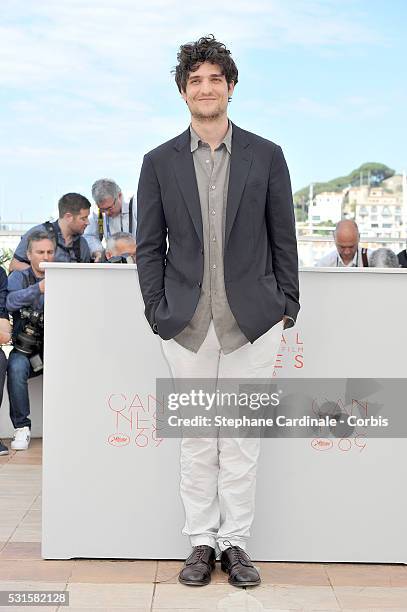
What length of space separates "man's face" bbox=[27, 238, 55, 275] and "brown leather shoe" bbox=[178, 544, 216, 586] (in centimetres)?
239

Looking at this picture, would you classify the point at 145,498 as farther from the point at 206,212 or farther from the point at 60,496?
the point at 206,212

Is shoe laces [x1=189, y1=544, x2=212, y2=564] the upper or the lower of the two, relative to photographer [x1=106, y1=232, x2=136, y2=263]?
lower

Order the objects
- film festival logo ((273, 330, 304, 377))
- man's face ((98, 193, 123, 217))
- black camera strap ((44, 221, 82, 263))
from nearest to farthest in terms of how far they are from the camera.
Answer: film festival logo ((273, 330, 304, 377)), black camera strap ((44, 221, 82, 263)), man's face ((98, 193, 123, 217))

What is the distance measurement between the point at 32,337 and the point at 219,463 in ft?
7.74

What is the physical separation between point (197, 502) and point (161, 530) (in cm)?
23

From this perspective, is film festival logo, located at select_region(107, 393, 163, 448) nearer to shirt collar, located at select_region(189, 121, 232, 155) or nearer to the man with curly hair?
the man with curly hair

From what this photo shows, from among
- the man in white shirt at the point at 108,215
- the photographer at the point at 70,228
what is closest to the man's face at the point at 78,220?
the photographer at the point at 70,228

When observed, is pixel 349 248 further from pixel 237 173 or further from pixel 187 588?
pixel 187 588

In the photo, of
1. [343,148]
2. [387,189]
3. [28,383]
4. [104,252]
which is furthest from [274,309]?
[343,148]

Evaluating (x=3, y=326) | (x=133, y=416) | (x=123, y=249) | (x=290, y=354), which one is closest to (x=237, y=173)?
(x=290, y=354)

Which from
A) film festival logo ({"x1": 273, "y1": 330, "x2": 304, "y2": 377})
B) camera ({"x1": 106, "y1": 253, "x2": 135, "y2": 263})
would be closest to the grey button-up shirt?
film festival logo ({"x1": 273, "y1": 330, "x2": 304, "y2": 377})

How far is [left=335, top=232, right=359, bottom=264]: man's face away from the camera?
5.34 meters

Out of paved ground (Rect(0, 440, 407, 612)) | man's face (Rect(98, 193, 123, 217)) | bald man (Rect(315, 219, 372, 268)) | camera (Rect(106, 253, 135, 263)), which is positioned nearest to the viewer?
paved ground (Rect(0, 440, 407, 612))

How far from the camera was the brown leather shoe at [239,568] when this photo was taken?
269 cm
